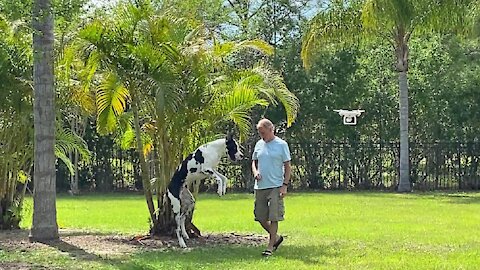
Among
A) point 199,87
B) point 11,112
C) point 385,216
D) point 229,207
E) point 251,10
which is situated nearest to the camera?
point 199,87

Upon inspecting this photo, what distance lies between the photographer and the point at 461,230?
45.2 ft

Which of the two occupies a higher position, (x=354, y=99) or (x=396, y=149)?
(x=354, y=99)

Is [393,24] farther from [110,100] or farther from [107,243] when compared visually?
[107,243]

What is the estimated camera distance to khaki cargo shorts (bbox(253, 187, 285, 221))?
10.6 m

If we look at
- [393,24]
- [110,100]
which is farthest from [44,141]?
[393,24]

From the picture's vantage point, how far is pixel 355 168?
2623cm

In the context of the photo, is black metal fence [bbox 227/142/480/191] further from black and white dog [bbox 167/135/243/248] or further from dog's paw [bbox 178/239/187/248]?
dog's paw [bbox 178/239/187/248]

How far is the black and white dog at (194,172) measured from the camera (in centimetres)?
1138

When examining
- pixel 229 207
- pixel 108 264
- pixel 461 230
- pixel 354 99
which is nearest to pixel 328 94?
pixel 354 99

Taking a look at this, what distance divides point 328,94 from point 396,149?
9.26ft

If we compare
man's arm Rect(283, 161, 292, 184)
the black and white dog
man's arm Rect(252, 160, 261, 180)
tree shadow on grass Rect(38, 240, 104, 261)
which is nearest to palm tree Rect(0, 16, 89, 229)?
tree shadow on grass Rect(38, 240, 104, 261)

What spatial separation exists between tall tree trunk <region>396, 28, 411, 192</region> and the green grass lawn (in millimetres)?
1263

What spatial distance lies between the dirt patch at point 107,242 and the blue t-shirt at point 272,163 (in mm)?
1450

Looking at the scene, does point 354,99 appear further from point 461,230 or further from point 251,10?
point 461,230
